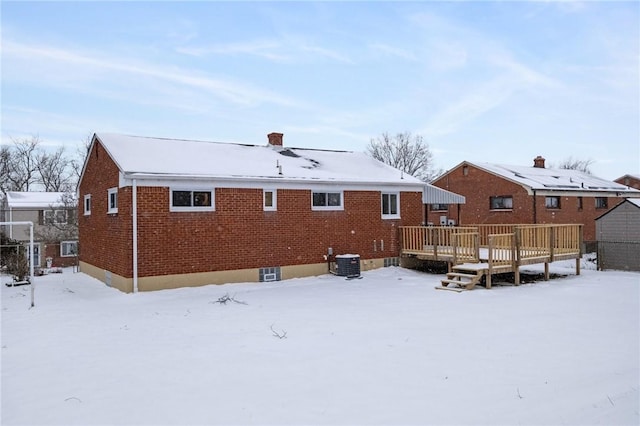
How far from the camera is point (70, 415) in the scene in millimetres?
4879

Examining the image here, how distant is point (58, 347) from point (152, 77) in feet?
56.3

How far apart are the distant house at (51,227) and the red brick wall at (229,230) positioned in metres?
14.9

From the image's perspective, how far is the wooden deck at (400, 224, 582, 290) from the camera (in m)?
13.7

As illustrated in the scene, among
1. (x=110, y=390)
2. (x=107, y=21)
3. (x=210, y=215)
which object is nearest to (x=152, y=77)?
(x=107, y=21)

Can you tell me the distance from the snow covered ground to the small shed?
6.44 m

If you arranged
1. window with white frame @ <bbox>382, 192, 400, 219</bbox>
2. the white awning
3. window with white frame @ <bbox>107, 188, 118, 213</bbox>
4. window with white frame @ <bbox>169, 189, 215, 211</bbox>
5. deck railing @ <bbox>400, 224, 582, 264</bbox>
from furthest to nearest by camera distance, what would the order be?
the white awning < window with white frame @ <bbox>382, 192, 400, 219</bbox> < deck railing @ <bbox>400, 224, 582, 264</bbox> < window with white frame @ <bbox>107, 188, 118, 213</bbox> < window with white frame @ <bbox>169, 189, 215, 211</bbox>

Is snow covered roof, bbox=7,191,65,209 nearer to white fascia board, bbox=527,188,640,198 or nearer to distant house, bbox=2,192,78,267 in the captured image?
distant house, bbox=2,192,78,267

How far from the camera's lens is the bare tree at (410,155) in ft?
190

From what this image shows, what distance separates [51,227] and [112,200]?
69.5 feet

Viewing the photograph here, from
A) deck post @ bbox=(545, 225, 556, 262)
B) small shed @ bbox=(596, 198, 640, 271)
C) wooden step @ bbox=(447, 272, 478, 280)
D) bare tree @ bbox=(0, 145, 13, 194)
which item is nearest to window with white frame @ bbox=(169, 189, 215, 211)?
wooden step @ bbox=(447, 272, 478, 280)

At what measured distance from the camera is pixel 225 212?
14.0 metres

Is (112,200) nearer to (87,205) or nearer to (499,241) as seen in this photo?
(87,205)

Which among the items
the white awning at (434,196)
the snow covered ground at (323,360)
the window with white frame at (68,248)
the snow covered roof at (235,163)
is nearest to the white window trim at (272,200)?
the snow covered roof at (235,163)

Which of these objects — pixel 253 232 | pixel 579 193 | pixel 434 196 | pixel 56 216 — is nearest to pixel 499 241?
pixel 434 196
